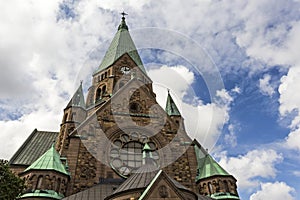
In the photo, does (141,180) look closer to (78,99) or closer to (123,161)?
(123,161)

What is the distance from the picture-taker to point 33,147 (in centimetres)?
3500

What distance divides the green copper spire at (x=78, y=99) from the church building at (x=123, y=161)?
0.13m

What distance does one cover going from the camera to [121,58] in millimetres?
43250

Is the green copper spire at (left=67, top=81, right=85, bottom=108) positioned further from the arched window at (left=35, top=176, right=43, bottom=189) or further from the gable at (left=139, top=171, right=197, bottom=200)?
the gable at (left=139, top=171, right=197, bottom=200)

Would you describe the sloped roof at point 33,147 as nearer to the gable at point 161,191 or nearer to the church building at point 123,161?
the church building at point 123,161

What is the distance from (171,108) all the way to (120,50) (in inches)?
Answer: 554

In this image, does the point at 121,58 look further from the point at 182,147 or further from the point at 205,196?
the point at 205,196

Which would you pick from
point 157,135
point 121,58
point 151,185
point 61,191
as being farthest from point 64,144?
point 121,58

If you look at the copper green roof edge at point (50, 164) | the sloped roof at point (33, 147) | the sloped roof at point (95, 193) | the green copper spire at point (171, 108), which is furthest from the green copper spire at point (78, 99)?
the sloped roof at point (95, 193)

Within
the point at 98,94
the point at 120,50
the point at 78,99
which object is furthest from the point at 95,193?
the point at 120,50

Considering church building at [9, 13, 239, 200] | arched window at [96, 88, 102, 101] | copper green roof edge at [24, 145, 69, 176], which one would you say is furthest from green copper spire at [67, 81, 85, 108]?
copper green roof edge at [24, 145, 69, 176]

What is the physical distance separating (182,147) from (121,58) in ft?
65.6

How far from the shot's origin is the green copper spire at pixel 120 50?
4372 centimetres

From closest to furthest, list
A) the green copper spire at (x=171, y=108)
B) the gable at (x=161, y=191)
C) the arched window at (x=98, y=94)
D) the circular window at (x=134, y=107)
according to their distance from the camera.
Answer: the gable at (x=161, y=191) → the circular window at (x=134, y=107) → the green copper spire at (x=171, y=108) → the arched window at (x=98, y=94)
